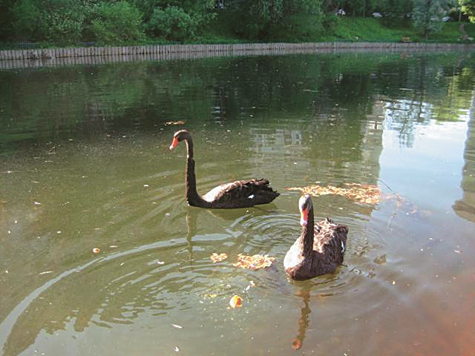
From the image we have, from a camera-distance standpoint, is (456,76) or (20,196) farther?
(456,76)

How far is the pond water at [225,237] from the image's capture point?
12.5 feet

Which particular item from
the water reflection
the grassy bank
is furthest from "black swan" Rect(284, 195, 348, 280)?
the grassy bank

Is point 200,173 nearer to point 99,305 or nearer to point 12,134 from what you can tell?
point 99,305

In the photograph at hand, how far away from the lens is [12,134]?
9977 millimetres

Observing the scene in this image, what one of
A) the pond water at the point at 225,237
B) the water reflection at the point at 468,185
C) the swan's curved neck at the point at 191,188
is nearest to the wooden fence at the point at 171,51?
the pond water at the point at 225,237

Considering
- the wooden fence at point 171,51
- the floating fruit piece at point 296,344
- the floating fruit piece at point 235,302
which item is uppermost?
the wooden fence at point 171,51

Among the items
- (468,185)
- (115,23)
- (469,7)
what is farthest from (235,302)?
(469,7)

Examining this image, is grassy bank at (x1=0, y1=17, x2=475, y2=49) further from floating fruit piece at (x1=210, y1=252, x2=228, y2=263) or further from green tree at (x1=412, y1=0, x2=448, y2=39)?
floating fruit piece at (x1=210, y1=252, x2=228, y2=263)

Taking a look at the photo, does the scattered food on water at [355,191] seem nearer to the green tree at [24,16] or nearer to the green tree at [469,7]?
the green tree at [24,16]

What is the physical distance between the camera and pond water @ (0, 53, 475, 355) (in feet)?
12.5

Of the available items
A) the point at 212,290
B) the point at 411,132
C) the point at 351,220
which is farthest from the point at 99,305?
the point at 411,132

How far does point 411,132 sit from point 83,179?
6899 mm

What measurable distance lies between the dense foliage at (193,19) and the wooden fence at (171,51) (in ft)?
9.69

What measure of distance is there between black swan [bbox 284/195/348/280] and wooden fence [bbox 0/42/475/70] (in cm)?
2345
